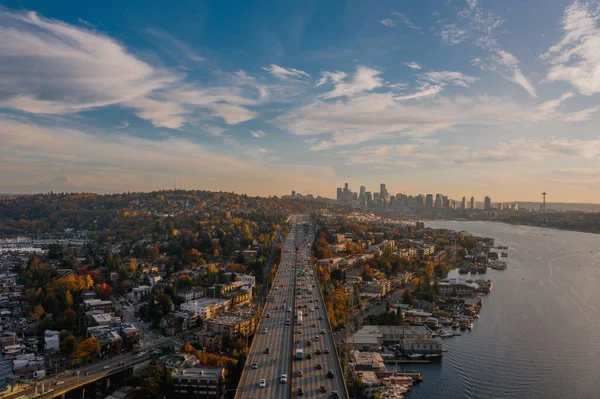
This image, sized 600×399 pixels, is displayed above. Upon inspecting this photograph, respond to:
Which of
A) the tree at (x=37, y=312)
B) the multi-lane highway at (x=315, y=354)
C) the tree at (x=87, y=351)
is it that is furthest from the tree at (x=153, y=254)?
the tree at (x=87, y=351)

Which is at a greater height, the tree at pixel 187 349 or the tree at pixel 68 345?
the tree at pixel 187 349

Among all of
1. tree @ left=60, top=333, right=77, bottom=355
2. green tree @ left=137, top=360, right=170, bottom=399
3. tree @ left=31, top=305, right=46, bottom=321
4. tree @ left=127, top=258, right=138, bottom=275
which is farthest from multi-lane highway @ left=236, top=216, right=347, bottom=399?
tree @ left=127, top=258, right=138, bottom=275

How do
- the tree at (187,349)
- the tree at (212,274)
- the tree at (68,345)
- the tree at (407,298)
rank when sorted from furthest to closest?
1. the tree at (212,274)
2. the tree at (407,298)
3. the tree at (68,345)
4. the tree at (187,349)

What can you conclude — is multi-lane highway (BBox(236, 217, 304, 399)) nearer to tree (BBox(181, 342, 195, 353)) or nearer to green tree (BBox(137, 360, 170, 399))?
tree (BBox(181, 342, 195, 353))

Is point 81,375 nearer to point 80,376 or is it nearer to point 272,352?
point 80,376

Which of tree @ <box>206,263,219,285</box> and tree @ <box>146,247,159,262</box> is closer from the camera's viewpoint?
tree @ <box>206,263,219,285</box>

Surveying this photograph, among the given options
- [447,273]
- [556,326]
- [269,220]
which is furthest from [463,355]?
[269,220]

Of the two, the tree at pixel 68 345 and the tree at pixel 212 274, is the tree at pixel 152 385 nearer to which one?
the tree at pixel 68 345
